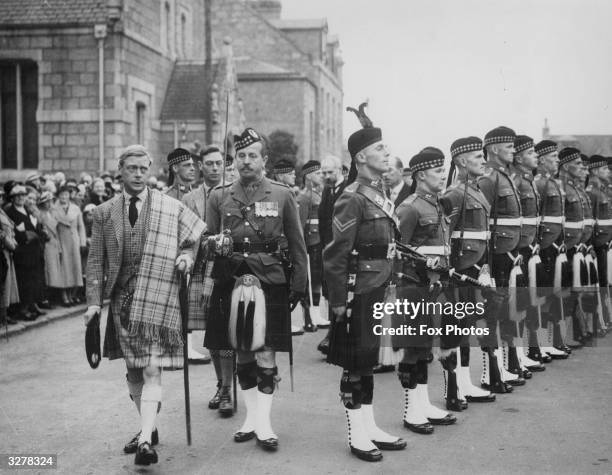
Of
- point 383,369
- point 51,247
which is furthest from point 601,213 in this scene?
point 51,247

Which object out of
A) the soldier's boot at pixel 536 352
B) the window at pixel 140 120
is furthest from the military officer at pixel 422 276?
the window at pixel 140 120

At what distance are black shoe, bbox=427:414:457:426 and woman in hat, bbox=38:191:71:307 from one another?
348 inches

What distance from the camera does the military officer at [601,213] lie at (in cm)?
1111

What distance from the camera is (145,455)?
5590 mm

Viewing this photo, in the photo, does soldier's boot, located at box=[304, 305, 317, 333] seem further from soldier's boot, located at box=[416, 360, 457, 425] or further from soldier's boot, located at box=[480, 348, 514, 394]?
soldier's boot, located at box=[416, 360, 457, 425]

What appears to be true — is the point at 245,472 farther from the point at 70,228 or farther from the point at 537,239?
the point at 70,228

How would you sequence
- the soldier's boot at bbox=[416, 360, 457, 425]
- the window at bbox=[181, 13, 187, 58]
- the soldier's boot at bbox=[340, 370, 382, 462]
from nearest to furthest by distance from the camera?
the soldier's boot at bbox=[340, 370, 382, 462] → the soldier's boot at bbox=[416, 360, 457, 425] → the window at bbox=[181, 13, 187, 58]

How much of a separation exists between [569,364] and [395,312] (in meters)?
3.84

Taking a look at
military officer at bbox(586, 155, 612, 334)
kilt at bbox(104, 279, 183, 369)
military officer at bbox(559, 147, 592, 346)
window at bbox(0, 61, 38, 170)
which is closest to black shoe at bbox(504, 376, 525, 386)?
military officer at bbox(559, 147, 592, 346)

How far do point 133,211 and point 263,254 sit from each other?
3.51 ft

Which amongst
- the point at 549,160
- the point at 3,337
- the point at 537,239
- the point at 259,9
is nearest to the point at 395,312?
the point at 537,239

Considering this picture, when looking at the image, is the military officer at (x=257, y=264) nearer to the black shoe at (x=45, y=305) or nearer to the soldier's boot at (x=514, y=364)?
the soldier's boot at (x=514, y=364)

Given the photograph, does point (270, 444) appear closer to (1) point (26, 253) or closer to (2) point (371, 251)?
(2) point (371, 251)

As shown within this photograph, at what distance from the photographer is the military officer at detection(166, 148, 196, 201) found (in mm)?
9031
